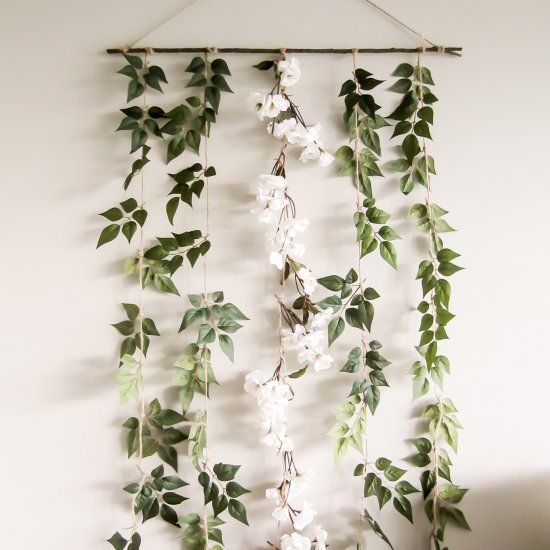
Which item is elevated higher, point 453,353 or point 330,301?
point 330,301

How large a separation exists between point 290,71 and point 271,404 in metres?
0.84

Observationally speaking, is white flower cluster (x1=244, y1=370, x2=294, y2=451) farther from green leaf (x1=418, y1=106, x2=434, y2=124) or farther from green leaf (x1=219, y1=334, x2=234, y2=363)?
green leaf (x1=418, y1=106, x2=434, y2=124)

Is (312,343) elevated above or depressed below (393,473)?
above

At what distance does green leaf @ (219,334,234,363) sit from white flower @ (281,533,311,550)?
486mm

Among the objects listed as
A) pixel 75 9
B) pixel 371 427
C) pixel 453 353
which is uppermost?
pixel 75 9

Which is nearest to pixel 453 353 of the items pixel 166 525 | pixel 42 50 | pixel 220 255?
pixel 220 255

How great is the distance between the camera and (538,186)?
1385 millimetres

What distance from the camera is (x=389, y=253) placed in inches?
51.6

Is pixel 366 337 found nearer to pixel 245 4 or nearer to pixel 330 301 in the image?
pixel 330 301

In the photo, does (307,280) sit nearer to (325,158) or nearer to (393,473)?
(325,158)

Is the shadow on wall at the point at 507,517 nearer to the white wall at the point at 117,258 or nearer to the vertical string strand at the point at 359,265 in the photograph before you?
the white wall at the point at 117,258

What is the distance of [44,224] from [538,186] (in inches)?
53.8

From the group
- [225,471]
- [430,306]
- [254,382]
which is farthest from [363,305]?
[225,471]

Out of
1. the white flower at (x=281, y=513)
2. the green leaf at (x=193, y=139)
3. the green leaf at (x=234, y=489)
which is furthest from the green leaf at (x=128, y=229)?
the white flower at (x=281, y=513)
